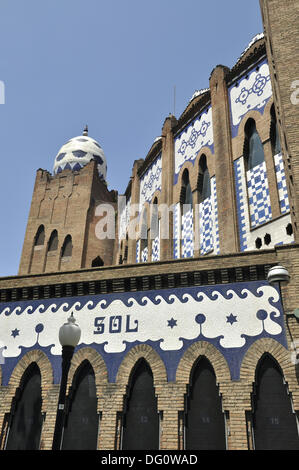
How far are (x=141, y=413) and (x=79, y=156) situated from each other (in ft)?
86.6

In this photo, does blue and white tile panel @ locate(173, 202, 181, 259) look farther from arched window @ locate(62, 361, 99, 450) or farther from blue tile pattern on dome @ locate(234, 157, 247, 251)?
arched window @ locate(62, 361, 99, 450)

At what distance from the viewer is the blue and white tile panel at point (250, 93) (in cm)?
1516

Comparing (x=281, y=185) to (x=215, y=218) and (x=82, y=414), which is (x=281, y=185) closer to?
(x=215, y=218)

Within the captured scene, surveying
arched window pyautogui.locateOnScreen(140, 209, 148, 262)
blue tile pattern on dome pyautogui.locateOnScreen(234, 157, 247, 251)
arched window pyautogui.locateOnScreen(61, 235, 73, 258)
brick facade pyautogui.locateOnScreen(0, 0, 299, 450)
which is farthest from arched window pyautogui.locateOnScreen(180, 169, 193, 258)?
arched window pyautogui.locateOnScreen(61, 235, 73, 258)

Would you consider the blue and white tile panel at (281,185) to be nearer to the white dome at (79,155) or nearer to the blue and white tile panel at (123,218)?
the blue and white tile panel at (123,218)

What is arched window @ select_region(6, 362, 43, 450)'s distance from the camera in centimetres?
849

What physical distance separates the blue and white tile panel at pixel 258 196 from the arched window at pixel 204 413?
21.7 feet

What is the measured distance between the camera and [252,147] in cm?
1534

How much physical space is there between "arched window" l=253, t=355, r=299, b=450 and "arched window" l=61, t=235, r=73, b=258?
19865mm

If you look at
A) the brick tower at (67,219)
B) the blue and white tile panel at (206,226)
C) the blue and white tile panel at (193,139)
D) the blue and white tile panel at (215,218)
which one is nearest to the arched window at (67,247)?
the brick tower at (67,219)

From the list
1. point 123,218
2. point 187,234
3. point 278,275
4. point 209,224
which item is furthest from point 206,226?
point 123,218
